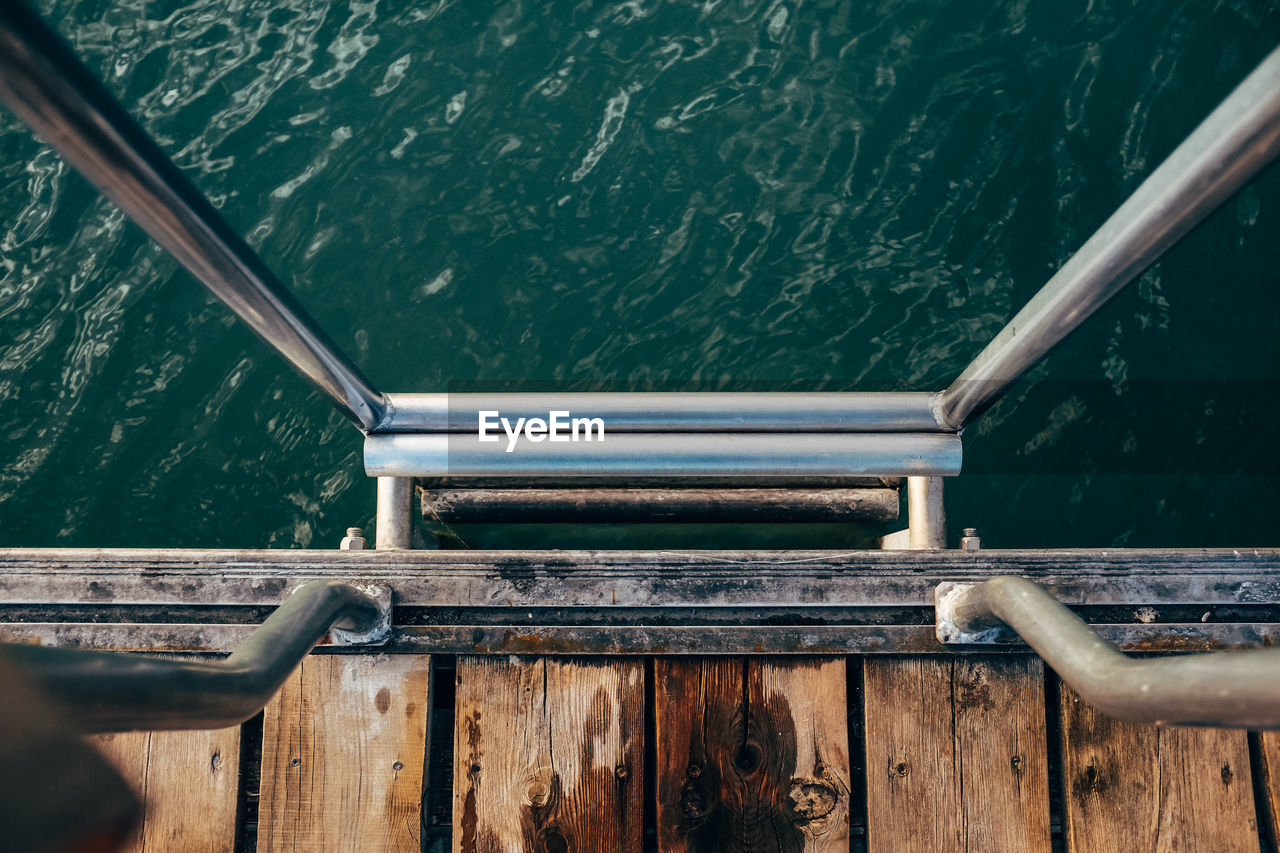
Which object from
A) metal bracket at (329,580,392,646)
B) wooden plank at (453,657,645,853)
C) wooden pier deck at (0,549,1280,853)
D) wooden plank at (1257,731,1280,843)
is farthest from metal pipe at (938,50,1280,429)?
metal bracket at (329,580,392,646)

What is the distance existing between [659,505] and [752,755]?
0.93 m

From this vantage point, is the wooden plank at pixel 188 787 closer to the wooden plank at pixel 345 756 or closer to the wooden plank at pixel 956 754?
the wooden plank at pixel 345 756

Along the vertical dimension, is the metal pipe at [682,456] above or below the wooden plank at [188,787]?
above

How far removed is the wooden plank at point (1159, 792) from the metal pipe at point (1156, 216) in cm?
89

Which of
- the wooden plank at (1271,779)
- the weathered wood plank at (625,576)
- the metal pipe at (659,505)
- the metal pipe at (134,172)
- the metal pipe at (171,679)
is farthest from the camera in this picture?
the metal pipe at (659,505)

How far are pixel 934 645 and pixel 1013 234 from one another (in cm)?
207

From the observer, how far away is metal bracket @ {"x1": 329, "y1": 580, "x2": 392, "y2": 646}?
5.87ft

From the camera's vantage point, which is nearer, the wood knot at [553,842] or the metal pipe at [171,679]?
the metal pipe at [171,679]

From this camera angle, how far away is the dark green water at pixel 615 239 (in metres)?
3.17

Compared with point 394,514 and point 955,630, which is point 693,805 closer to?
point 955,630

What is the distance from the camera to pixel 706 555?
1913 millimetres

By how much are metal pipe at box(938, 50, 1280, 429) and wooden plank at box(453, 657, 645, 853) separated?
1131 millimetres

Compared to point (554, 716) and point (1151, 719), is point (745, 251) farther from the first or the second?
point (1151, 719)

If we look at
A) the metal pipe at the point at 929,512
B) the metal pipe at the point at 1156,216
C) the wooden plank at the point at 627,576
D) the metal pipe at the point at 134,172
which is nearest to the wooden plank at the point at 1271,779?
the wooden plank at the point at 627,576
